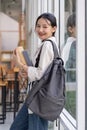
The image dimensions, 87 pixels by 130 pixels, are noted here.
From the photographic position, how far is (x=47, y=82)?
72.3 inches

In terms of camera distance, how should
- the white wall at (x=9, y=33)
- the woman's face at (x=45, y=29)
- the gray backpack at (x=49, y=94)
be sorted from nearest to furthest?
the gray backpack at (x=49, y=94)
the woman's face at (x=45, y=29)
the white wall at (x=9, y=33)

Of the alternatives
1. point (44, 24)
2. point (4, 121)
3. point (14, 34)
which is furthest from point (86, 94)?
point (14, 34)

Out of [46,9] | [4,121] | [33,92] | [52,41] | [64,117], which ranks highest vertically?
[46,9]

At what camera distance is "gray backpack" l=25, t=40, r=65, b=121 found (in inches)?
71.8

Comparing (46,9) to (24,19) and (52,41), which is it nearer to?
(52,41)

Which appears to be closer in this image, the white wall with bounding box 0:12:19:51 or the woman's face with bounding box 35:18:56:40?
the woman's face with bounding box 35:18:56:40

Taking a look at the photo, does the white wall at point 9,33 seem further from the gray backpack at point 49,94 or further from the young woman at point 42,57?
the gray backpack at point 49,94

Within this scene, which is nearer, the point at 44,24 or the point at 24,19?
the point at 44,24

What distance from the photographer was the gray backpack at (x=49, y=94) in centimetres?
182

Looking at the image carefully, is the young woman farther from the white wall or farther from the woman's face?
the white wall

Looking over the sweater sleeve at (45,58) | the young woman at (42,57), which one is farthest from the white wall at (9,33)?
the sweater sleeve at (45,58)

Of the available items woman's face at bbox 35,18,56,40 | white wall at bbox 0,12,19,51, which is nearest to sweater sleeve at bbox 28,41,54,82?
woman's face at bbox 35,18,56,40

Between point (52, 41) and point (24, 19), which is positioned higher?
point (24, 19)

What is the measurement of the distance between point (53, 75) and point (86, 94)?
11.3 inches
